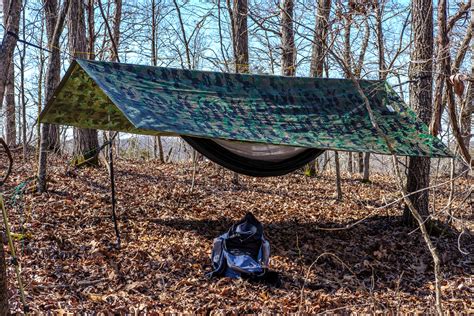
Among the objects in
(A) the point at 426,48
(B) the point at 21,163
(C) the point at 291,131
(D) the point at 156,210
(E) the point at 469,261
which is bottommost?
(E) the point at 469,261

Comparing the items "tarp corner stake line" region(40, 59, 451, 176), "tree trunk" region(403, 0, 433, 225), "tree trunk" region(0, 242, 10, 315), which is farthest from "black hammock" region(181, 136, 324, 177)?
"tree trunk" region(0, 242, 10, 315)

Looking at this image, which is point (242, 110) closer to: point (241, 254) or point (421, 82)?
point (241, 254)

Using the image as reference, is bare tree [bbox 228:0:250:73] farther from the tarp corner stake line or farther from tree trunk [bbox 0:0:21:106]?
tree trunk [bbox 0:0:21:106]

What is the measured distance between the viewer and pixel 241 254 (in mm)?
3369

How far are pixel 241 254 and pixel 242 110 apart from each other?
124 cm

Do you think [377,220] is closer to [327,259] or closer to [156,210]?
[327,259]

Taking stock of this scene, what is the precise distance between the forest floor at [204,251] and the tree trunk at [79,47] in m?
0.62

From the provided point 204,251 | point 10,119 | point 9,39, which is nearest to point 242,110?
point 204,251

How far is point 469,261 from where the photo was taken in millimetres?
3922

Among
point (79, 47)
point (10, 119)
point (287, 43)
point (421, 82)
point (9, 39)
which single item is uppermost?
point (287, 43)

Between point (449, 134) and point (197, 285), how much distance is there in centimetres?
386

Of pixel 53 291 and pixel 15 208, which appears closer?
pixel 53 291

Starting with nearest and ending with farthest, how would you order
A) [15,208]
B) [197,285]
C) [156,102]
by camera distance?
[197,285], [156,102], [15,208]

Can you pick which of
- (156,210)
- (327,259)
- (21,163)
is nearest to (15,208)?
(156,210)
